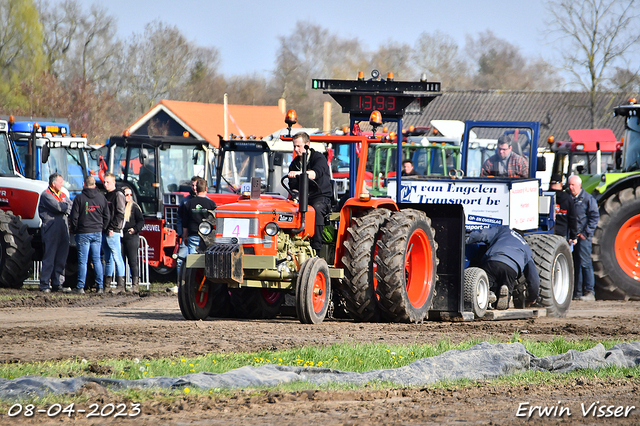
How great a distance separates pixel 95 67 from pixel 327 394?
161 ft

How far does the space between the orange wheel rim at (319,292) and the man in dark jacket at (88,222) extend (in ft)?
19.2

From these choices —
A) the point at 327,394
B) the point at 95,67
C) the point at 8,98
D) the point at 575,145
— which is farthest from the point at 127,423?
the point at 95,67

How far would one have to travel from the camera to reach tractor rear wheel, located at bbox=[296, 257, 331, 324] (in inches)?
357

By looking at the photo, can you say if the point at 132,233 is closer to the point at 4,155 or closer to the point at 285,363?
the point at 4,155

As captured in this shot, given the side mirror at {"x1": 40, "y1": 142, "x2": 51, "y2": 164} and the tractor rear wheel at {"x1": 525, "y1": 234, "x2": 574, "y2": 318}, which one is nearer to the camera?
the tractor rear wheel at {"x1": 525, "y1": 234, "x2": 574, "y2": 318}

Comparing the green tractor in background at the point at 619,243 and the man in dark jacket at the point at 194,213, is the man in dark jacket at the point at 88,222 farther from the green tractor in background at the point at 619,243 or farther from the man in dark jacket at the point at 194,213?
the green tractor in background at the point at 619,243

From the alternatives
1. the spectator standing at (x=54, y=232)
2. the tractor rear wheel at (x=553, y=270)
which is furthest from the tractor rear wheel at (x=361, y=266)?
the spectator standing at (x=54, y=232)

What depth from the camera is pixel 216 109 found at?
50375mm

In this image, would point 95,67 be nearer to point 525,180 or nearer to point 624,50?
point 624,50

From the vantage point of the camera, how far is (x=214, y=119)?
48594 millimetres

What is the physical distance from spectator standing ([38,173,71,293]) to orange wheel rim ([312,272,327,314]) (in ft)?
21.0

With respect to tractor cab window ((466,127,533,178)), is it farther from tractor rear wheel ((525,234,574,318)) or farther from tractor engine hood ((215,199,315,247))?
tractor engine hood ((215,199,315,247))

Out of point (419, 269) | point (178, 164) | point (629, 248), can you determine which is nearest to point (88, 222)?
point (178, 164)

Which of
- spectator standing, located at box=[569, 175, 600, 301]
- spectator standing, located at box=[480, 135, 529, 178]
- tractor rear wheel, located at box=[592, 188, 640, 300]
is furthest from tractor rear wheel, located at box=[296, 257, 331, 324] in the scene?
tractor rear wheel, located at box=[592, 188, 640, 300]
